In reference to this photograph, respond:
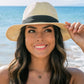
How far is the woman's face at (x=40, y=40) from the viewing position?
3.29 metres

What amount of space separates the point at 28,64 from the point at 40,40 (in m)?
0.51

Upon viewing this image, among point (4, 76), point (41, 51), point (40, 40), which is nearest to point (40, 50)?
point (41, 51)

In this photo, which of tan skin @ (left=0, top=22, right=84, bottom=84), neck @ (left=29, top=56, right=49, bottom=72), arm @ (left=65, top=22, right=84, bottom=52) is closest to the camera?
arm @ (left=65, top=22, right=84, bottom=52)

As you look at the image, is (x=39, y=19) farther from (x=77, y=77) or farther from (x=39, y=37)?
(x=77, y=77)

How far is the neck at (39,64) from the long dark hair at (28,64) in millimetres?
58

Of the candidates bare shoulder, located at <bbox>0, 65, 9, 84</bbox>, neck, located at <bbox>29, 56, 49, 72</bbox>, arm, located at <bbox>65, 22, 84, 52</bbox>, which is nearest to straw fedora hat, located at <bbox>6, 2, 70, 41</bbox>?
arm, located at <bbox>65, 22, 84, 52</bbox>

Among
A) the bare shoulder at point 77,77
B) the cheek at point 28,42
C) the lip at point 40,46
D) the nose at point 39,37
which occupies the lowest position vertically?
the bare shoulder at point 77,77

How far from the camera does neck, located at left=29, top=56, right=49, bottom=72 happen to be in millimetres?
3542

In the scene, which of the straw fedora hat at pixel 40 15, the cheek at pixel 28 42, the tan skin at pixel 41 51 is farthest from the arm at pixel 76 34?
the cheek at pixel 28 42

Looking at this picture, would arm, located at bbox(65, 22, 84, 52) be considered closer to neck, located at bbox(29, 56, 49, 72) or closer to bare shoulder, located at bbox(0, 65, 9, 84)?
neck, located at bbox(29, 56, 49, 72)

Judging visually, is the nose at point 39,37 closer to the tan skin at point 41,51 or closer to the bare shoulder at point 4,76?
the tan skin at point 41,51

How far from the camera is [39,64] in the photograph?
3.55m

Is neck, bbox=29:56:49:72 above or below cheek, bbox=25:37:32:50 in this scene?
below

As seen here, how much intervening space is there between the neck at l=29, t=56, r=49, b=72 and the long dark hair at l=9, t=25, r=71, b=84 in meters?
0.06
